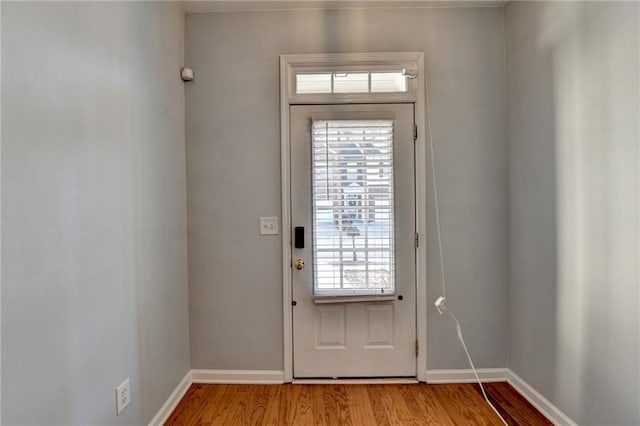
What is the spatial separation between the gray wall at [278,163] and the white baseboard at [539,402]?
0.50ft

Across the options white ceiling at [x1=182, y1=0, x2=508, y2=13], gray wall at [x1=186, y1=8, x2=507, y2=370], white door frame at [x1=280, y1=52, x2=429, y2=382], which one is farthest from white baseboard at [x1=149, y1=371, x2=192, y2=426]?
white ceiling at [x1=182, y1=0, x2=508, y2=13]

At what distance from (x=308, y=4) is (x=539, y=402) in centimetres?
300

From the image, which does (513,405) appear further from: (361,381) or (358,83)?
(358,83)

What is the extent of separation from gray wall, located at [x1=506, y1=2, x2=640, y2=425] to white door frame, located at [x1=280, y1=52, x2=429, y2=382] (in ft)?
2.04

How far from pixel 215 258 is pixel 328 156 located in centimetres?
110

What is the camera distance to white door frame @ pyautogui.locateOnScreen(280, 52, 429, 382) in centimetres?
225

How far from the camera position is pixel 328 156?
2252mm

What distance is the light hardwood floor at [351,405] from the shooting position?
Answer: 1.90 metres

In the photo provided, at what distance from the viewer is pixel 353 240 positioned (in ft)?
7.39

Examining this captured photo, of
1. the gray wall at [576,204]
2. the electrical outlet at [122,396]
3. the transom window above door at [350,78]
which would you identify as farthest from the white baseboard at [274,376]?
the transom window above door at [350,78]

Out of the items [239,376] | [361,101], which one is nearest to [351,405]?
[239,376]

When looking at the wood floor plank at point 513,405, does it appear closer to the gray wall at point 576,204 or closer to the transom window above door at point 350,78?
the gray wall at point 576,204

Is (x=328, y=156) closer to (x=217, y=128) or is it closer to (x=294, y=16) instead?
(x=217, y=128)

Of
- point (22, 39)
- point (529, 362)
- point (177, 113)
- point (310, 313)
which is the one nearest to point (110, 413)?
point (310, 313)
